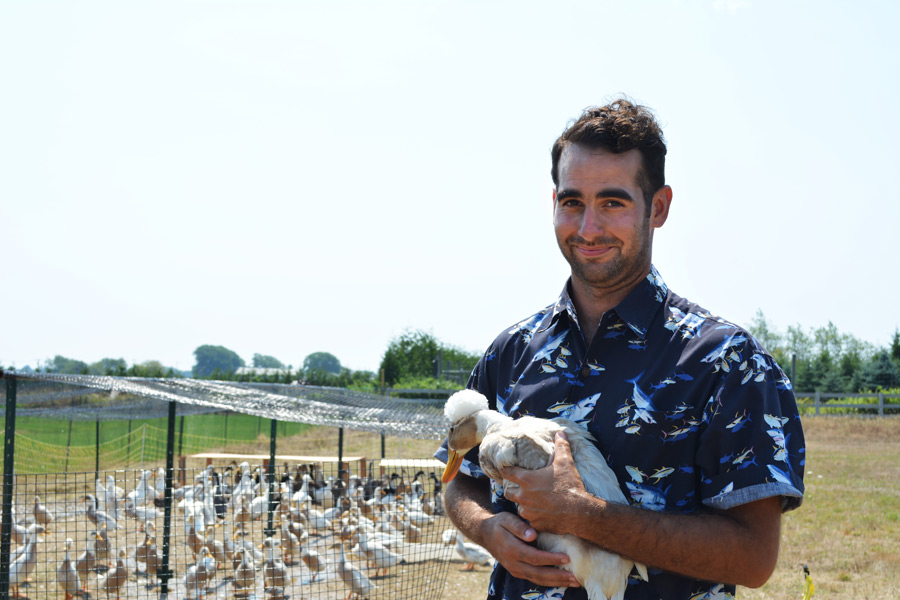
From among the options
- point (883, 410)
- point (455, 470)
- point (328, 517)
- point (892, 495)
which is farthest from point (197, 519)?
point (883, 410)

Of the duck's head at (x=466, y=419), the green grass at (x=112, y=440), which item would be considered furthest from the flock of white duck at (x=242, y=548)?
the duck's head at (x=466, y=419)

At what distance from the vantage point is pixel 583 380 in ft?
6.69

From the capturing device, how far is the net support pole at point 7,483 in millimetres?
5863

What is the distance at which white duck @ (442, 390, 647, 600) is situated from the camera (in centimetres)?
182

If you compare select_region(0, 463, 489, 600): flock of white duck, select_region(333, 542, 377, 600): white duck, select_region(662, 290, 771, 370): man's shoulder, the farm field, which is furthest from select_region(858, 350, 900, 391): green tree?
select_region(662, 290, 771, 370): man's shoulder

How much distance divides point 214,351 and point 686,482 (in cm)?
16028

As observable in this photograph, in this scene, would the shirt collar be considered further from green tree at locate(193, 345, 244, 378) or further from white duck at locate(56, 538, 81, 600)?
green tree at locate(193, 345, 244, 378)

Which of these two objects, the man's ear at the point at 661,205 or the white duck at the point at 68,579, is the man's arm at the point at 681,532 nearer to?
the man's ear at the point at 661,205

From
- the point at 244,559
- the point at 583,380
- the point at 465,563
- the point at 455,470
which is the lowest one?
the point at 465,563

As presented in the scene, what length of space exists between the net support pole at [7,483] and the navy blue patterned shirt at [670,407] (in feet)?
17.2

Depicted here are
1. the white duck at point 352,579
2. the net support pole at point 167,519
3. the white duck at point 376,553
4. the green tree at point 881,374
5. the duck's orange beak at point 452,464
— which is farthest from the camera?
the green tree at point 881,374

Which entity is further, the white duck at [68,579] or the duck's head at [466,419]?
the white duck at [68,579]

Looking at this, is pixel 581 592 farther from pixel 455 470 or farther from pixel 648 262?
pixel 648 262

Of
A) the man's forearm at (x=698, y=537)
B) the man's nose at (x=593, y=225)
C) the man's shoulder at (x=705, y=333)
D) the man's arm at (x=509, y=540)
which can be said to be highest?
the man's nose at (x=593, y=225)
